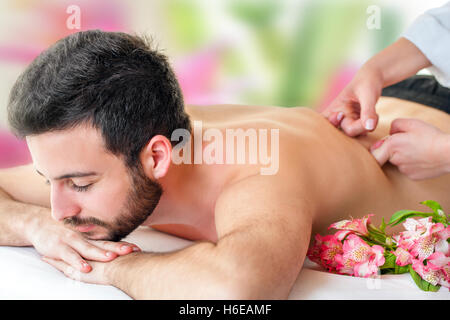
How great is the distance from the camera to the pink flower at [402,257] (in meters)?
1.24

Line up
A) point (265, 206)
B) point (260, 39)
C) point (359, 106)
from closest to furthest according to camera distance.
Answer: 1. point (265, 206)
2. point (359, 106)
3. point (260, 39)

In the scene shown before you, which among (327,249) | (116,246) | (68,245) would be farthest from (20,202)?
(327,249)

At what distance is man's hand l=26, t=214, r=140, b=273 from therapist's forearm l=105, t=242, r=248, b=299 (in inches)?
2.6

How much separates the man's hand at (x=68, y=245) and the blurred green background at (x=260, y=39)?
148 centimetres

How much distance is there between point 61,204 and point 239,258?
426 millimetres

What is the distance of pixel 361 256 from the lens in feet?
4.15

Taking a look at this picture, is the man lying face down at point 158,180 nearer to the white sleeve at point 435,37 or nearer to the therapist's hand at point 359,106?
the therapist's hand at point 359,106

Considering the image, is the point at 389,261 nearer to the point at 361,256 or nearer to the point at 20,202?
the point at 361,256

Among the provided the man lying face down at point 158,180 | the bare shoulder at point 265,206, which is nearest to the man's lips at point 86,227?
the man lying face down at point 158,180

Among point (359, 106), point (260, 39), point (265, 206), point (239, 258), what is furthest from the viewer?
point (260, 39)

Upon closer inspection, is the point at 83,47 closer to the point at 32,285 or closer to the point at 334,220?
the point at 32,285

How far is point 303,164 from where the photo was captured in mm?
1358

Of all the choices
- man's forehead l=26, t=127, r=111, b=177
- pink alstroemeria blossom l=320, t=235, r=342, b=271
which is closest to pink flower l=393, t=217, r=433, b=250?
pink alstroemeria blossom l=320, t=235, r=342, b=271

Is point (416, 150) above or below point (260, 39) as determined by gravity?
below
